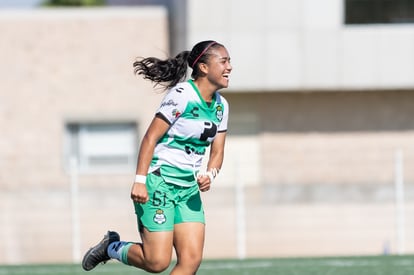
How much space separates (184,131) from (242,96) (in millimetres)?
14834

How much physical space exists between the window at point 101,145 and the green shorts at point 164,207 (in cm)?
1497

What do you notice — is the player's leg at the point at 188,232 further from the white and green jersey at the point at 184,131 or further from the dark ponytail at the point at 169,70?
the dark ponytail at the point at 169,70

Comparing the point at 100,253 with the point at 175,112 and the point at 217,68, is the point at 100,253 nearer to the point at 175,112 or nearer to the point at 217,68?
the point at 175,112

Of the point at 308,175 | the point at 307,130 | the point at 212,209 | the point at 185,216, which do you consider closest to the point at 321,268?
the point at 185,216

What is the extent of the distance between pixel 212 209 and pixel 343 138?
5.33 m

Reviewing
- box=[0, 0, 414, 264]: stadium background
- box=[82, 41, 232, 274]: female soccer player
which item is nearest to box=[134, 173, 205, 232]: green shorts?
box=[82, 41, 232, 274]: female soccer player

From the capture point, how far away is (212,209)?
17953 mm

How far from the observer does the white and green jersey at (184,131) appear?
7.49 m

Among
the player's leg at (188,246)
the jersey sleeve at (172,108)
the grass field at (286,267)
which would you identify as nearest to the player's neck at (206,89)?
the jersey sleeve at (172,108)

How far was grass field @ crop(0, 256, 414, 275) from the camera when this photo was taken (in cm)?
1088

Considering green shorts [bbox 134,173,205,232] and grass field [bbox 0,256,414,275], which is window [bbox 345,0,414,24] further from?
green shorts [bbox 134,173,205,232]

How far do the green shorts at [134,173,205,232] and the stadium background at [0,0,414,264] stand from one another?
11.1 meters

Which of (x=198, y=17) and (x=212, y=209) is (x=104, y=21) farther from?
(x=212, y=209)

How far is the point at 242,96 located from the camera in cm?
2233
